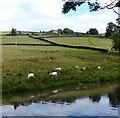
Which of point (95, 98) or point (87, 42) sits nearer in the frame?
point (95, 98)

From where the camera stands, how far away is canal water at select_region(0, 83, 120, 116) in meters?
15.7

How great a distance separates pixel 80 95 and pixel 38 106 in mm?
5111

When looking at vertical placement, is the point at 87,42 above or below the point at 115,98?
above

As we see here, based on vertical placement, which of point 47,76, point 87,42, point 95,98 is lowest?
point 95,98

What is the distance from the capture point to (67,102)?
1883 centimetres

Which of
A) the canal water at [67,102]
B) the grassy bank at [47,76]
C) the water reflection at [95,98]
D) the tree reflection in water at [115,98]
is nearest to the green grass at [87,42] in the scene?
the grassy bank at [47,76]

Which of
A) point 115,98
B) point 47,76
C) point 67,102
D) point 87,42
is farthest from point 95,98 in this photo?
point 87,42

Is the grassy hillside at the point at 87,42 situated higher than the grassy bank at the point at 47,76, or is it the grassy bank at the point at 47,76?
the grassy hillside at the point at 87,42

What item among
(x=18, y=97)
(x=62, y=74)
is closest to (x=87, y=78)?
(x=62, y=74)

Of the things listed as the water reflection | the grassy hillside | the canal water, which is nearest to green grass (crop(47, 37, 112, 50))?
the grassy hillside

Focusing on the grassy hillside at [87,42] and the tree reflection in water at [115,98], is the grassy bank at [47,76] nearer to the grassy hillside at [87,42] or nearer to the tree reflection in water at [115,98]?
the tree reflection in water at [115,98]

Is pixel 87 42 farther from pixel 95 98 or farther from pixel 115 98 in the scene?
pixel 115 98

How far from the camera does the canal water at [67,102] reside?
15.7 meters

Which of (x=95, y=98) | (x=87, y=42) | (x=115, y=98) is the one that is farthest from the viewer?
(x=87, y=42)
